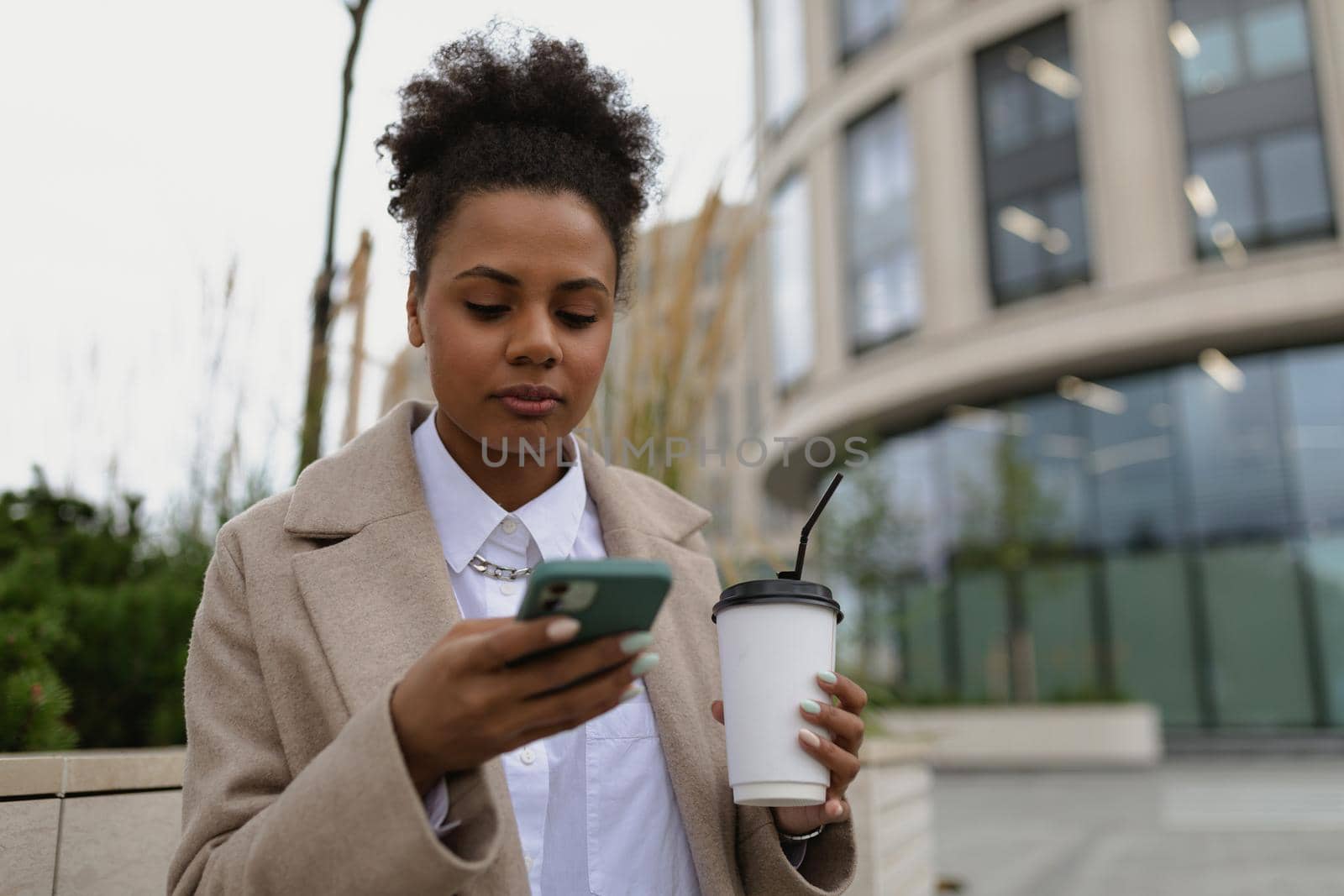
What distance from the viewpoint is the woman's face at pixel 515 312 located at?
111cm

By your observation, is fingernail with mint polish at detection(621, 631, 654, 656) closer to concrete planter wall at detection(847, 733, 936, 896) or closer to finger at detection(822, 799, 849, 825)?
finger at detection(822, 799, 849, 825)

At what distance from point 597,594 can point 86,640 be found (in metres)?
1.74

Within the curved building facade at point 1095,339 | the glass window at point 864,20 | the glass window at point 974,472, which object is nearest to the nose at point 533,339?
the curved building facade at point 1095,339

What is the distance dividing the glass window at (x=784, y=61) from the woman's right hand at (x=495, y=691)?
17.8m

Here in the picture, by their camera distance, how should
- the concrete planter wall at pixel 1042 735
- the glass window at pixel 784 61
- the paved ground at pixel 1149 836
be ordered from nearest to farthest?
1. the paved ground at pixel 1149 836
2. the concrete planter wall at pixel 1042 735
3. the glass window at pixel 784 61

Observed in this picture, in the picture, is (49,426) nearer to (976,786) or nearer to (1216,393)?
(976,786)

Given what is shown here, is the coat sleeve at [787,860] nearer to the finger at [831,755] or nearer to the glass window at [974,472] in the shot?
the finger at [831,755]

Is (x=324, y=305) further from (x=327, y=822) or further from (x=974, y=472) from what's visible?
(x=974, y=472)

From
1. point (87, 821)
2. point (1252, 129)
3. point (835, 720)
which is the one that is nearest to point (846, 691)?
point (835, 720)

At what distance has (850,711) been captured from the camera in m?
1.09

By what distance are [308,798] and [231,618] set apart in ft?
0.93

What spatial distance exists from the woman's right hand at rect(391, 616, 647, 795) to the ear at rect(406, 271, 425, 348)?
1.69 feet

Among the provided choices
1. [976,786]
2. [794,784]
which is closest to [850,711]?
[794,784]

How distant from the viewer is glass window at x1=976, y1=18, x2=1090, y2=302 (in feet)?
47.1
